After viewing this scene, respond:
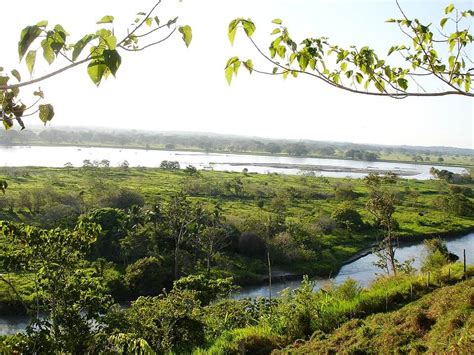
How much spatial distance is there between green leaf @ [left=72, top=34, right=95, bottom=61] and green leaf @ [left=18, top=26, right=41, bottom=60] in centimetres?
17

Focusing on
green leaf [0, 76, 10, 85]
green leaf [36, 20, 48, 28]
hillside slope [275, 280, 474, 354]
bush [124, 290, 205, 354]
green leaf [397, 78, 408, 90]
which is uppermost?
green leaf [397, 78, 408, 90]

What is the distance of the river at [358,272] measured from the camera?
2680 cm

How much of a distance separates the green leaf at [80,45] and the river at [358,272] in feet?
77.2

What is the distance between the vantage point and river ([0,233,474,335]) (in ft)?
87.9

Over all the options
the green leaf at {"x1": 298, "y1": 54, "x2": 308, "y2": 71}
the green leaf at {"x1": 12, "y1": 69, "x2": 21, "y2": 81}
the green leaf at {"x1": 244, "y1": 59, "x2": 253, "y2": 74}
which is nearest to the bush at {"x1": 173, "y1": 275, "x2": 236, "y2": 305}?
the green leaf at {"x1": 298, "y1": 54, "x2": 308, "y2": 71}

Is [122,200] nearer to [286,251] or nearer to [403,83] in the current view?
[286,251]

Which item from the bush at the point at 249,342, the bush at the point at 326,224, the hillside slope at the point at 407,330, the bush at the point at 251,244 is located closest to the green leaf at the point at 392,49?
the hillside slope at the point at 407,330

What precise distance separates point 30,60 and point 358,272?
39931 millimetres

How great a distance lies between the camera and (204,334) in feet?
41.8

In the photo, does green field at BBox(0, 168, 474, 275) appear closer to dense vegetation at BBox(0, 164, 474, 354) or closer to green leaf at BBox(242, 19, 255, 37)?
dense vegetation at BBox(0, 164, 474, 354)

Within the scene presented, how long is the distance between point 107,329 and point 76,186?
61.9 m

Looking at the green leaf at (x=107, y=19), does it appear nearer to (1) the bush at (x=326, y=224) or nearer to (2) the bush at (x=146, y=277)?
(2) the bush at (x=146, y=277)

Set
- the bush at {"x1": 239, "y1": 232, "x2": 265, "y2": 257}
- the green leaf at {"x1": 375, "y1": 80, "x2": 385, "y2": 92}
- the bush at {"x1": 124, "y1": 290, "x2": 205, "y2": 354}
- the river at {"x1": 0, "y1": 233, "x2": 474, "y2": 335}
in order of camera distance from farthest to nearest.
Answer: the bush at {"x1": 239, "y1": 232, "x2": 265, "y2": 257} → the river at {"x1": 0, "y1": 233, "x2": 474, "y2": 335} → the bush at {"x1": 124, "y1": 290, "x2": 205, "y2": 354} → the green leaf at {"x1": 375, "y1": 80, "x2": 385, "y2": 92}

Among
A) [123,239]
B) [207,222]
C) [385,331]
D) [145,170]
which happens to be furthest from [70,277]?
[145,170]
